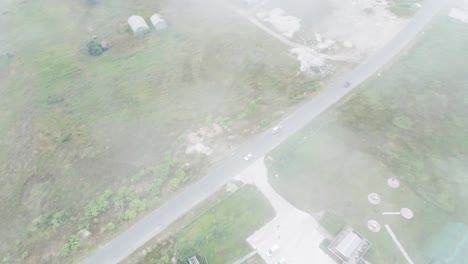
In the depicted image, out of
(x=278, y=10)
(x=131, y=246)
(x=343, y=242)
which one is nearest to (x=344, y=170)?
(x=343, y=242)

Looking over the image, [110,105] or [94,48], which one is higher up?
[94,48]

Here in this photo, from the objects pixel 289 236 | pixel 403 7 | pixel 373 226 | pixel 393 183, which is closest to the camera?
pixel 289 236

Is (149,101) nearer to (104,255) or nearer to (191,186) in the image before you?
(191,186)

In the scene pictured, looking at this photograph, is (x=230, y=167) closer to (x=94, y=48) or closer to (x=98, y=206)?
(x=98, y=206)

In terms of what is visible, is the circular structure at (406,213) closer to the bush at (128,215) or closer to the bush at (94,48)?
the bush at (128,215)

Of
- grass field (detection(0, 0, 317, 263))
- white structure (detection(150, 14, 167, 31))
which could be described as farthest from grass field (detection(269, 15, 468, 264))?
white structure (detection(150, 14, 167, 31))

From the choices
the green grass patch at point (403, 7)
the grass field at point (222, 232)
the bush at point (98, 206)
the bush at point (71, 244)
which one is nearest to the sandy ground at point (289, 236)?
the grass field at point (222, 232)

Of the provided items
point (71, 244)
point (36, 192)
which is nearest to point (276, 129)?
point (71, 244)
